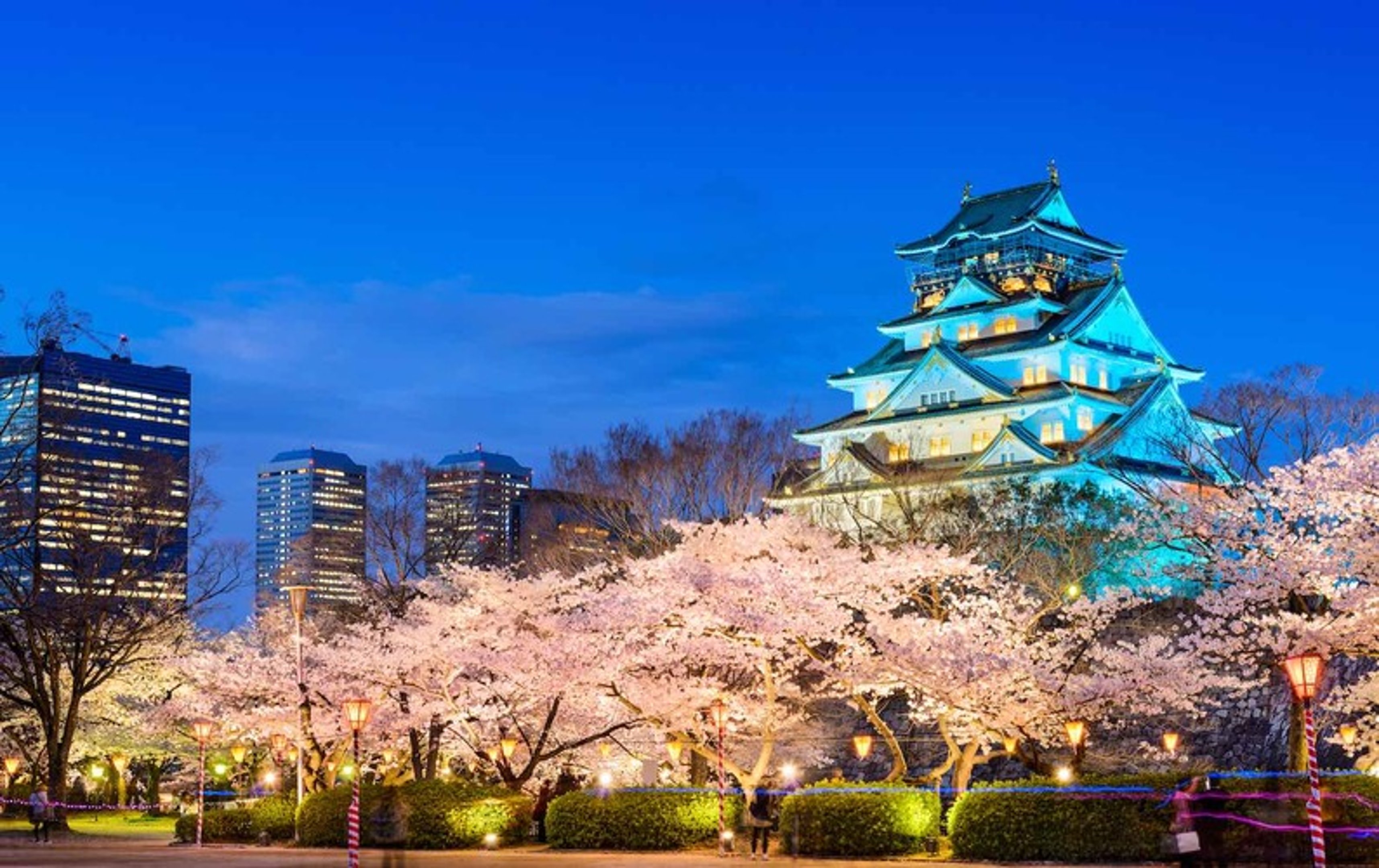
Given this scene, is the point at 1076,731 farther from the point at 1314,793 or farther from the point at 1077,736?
the point at 1314,793

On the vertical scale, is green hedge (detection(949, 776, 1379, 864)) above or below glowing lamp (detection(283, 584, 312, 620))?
below

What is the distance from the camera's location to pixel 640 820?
36531 mm

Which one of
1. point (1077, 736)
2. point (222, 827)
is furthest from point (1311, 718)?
point (222, 827)

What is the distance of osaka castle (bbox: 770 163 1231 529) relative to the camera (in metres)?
79.3

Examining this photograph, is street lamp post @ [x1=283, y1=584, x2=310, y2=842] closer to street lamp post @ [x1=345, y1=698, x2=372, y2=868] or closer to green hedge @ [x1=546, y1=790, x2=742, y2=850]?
green hedge @ [x1=546, y1=790, x2=742, y2=850]

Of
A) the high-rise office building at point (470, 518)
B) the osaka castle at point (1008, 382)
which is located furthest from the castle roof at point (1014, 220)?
the high-rise office building at point (470, 518)

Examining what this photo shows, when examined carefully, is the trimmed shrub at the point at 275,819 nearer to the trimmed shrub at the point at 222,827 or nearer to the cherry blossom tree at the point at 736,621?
the trimmed shrub at the point at 222,827

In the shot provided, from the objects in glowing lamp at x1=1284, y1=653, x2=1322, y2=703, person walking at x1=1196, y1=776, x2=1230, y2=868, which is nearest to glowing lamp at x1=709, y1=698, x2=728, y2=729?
person walking at x1=1196, y1=776, x2=1230, y2=868

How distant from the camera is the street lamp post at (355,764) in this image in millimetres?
27531

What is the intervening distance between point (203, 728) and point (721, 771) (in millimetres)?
16248

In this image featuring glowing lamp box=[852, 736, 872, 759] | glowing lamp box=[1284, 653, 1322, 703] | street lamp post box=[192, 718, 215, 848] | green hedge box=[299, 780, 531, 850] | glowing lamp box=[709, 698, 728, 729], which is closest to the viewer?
glowing lamp box=[1284, 653, 1322, 703]

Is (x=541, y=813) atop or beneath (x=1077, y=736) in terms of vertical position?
beneath

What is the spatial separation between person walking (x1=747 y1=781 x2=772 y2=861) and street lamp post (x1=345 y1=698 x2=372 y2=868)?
7.61m

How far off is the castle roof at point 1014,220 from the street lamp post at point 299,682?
192ft
